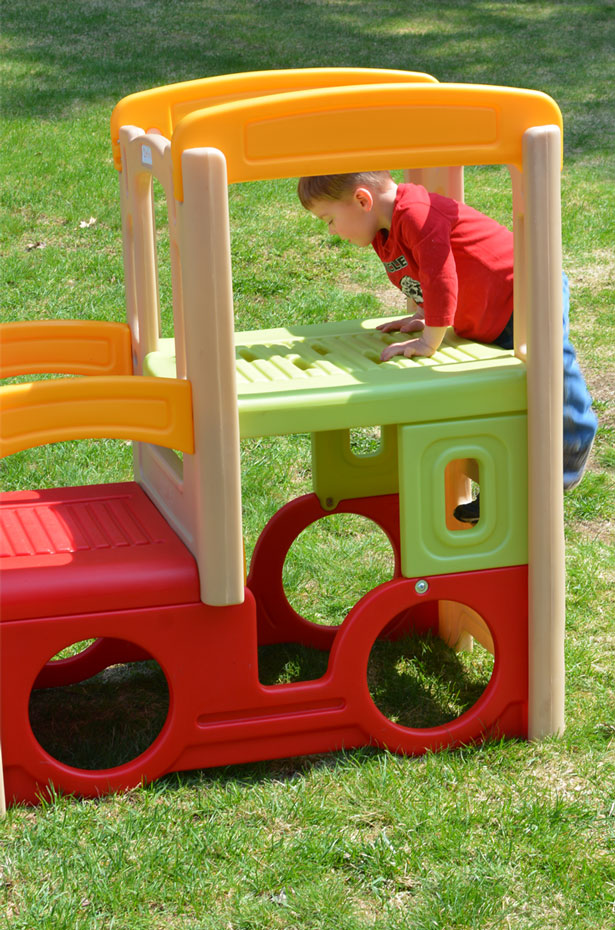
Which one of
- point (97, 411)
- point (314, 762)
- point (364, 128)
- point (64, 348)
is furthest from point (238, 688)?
point (364, 128)

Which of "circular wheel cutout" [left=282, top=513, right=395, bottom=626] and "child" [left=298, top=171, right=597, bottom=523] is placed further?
"circular wheel cutout" [left=282, top=513, right=395, bottom=626]

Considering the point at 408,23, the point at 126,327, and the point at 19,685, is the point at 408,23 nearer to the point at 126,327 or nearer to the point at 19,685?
the point at 126,327

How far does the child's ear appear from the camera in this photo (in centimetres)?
305

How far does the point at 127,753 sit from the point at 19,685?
51 cm

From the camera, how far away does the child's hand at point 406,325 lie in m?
3.48

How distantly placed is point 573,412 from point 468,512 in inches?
16.5

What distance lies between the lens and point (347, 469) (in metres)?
3.67


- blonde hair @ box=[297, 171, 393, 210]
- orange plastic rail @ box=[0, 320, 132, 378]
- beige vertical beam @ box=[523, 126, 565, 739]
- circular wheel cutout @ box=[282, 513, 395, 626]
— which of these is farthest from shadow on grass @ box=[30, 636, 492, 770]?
blonde hair @ box=[297, 171, 393, 210]

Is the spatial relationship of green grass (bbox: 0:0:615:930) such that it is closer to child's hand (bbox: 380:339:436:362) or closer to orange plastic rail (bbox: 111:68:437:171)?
child's hand (bbox: 380:339:436:362)

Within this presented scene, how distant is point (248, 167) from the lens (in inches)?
104

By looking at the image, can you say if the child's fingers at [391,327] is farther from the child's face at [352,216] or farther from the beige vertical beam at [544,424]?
the beige vertical beam at [544,424]

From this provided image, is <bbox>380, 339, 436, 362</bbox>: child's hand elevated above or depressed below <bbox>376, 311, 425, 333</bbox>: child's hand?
above

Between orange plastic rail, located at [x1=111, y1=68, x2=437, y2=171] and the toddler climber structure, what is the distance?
0.04ft

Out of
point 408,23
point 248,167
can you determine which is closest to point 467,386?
point 248,167
